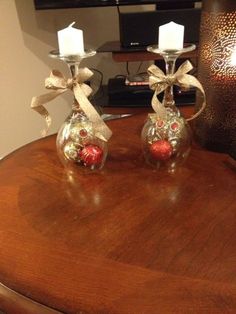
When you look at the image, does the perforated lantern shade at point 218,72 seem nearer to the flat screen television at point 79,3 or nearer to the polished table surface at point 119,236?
the polished table surface at point 119,236

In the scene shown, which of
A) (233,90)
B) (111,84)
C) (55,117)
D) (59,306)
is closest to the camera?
(59,306)

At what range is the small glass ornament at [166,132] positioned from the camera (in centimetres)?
64

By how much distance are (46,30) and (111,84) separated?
0.41 m

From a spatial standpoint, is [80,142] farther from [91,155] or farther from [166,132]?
[166,132]

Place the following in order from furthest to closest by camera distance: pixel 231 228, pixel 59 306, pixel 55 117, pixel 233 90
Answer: pixel 55 117 < pixel 233 90 < pixel 231 228 < pixel 59 306

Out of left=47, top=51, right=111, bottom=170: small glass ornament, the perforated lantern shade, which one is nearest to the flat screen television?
the perforated lantern shade

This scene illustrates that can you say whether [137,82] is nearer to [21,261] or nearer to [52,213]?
[52,213]

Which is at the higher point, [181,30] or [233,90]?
[181,30]

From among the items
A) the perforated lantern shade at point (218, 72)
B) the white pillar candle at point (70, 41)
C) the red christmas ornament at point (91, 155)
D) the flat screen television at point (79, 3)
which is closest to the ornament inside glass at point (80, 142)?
the red christmas ornament at point (91, 155)

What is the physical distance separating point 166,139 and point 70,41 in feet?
0.80

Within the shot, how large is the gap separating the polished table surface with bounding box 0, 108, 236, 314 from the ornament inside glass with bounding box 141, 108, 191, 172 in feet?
0.08

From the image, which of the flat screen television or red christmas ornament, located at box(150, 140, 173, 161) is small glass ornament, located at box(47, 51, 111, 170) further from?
the flat screen television

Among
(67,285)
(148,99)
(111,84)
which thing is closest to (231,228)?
(67,285)

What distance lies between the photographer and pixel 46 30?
1645 millimetres
